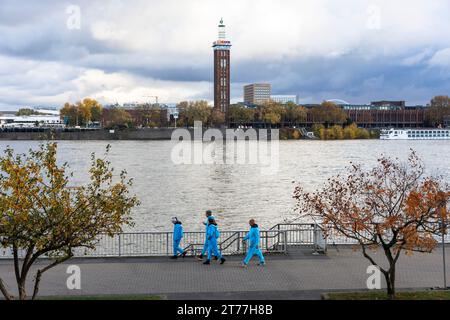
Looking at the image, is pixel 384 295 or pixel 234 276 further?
pixel 234 276

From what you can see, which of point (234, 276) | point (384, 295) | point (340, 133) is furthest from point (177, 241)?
point (340, 133)

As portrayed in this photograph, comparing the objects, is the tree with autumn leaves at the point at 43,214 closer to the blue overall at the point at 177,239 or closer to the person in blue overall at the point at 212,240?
the person in blue overall at the point at 212,240

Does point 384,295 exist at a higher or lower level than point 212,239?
lower

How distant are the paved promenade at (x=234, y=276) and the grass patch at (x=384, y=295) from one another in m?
0.56

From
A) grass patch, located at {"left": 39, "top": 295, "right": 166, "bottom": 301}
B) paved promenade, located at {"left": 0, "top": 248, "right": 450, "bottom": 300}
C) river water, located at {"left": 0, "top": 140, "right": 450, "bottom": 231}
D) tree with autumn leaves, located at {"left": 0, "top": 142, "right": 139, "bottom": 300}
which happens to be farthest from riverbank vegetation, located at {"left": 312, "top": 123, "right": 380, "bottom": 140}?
tree with autumn leaves, located at {"left": 0, "top": 142, "right": 139, "bottom": 300}

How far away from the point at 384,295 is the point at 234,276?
181 inches

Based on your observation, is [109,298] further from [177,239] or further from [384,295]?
[384,295]

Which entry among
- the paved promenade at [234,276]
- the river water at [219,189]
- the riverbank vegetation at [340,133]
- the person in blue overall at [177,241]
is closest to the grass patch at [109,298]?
the paved promenade at [234,276]

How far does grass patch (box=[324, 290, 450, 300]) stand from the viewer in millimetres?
15438

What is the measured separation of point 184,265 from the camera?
19969mm

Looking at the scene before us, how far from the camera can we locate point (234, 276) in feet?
60.3

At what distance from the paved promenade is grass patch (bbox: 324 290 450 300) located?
1.84 feet
